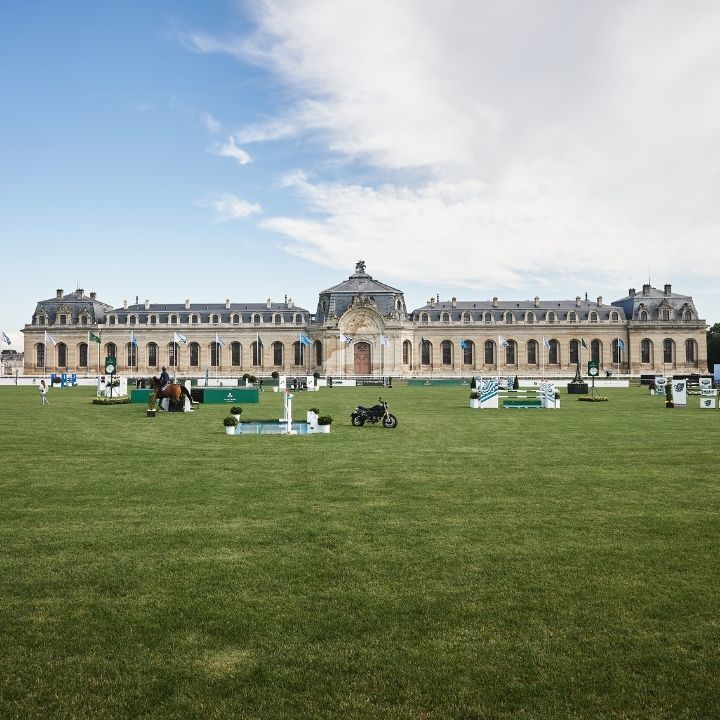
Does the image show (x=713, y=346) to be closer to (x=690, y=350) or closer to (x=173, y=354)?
(x=690, y=350)

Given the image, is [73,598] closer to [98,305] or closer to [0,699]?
[0,699]

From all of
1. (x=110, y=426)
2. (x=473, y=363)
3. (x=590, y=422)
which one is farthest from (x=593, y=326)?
(x=110, y=426)

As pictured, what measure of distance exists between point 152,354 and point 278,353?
18152mm

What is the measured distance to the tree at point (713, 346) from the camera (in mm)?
97762

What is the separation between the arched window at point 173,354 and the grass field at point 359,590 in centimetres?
7879

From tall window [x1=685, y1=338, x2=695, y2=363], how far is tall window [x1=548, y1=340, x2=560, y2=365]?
1778 cm

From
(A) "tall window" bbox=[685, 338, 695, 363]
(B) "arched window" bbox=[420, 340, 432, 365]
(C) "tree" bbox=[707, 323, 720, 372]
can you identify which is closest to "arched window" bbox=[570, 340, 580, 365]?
(A) "tall window" bbox=[685, 338, 695, 363]

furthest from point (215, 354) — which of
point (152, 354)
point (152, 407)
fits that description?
point (152, 407)

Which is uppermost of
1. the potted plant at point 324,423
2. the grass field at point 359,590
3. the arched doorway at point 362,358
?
the arched doorway at point 362,358

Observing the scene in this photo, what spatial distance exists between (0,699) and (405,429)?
1956cm

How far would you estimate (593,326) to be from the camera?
9050 cm

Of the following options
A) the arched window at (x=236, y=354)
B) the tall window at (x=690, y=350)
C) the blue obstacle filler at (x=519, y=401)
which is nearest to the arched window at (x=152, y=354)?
the arched window at (x=236, y=354)

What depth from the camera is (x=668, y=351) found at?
297 ft

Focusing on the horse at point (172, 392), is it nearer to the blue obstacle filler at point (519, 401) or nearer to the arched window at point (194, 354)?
the blue obstacle filler at point (519, 401)
